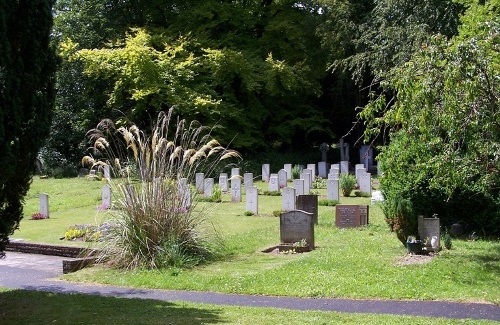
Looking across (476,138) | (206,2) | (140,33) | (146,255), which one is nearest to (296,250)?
(146,255)

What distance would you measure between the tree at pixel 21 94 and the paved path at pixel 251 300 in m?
2.90

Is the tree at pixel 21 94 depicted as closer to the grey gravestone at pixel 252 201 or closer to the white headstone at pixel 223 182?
the grey gravestone at pixel 252 201

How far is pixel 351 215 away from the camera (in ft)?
58.3

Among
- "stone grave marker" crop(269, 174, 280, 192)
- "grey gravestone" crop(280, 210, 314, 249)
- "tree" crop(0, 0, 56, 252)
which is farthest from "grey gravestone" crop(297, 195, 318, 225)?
"tree" crop(0, 0, 56, 252)

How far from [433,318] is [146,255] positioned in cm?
662

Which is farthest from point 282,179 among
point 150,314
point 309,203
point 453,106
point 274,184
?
point 150,314

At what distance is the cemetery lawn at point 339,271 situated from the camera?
11.1 metres

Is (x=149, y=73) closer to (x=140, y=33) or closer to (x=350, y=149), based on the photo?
(x=140, y=33)

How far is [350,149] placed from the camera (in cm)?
4134

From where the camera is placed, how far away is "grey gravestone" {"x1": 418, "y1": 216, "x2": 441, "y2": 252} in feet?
43.5

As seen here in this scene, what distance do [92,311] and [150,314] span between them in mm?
963

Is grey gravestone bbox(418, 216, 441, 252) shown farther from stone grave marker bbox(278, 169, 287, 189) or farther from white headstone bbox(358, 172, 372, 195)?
stone grave marker bbox(278, 169, 287, 189)

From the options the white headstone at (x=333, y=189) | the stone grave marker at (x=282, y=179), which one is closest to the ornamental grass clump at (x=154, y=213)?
the white headstone at (x=333, y=189)

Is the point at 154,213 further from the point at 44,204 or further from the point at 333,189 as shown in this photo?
the point at 333,189
